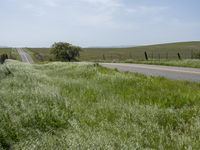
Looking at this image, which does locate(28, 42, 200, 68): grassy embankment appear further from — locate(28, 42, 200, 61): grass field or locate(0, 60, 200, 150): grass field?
locate(0, 60, 200, 150): grass field

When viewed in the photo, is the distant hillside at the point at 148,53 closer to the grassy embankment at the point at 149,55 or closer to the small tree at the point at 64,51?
the grassy embankment at the point at 149,55

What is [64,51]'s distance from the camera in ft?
203

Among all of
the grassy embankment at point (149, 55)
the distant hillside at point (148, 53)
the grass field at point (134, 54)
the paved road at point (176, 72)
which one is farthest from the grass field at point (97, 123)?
the distant hillside at point (148, 53)

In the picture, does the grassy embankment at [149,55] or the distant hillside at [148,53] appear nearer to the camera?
the grassy embankment at [149,55]

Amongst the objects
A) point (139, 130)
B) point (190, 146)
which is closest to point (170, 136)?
point (139, 130)

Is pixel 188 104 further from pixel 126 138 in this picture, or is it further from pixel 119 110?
pixel 126 138

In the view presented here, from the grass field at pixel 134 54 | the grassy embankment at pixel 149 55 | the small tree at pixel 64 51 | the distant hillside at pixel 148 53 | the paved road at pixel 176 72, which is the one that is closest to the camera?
the paved road at pixel 176 72

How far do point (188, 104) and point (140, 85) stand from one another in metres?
3.90

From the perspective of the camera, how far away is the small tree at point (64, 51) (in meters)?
61.6

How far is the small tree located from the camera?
6160 cm

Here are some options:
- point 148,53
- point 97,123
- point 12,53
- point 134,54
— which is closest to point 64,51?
point 97,123

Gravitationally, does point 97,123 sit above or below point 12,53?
above

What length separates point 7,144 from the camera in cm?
582

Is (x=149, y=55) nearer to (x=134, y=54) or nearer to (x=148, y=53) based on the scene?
(x=134, y=54)
